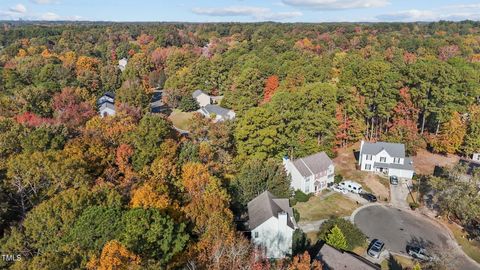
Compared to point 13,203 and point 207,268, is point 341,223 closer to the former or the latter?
point 207,268

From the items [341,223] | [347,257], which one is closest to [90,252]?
[347,257]

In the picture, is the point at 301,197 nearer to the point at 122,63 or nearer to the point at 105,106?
the point at 105,106

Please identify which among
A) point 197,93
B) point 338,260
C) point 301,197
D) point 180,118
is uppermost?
point 197,93

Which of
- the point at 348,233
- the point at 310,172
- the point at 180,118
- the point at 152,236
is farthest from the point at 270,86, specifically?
the point at 152,236

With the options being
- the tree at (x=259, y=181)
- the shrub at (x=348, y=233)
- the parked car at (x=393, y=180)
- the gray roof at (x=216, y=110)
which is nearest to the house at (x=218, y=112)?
the gray roof at (x=216, y=110)

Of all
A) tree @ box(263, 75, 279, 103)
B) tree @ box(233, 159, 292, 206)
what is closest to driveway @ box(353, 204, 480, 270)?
tree @ box(233, 159, 292, 206)

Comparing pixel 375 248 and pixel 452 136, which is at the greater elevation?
pixel 452 136

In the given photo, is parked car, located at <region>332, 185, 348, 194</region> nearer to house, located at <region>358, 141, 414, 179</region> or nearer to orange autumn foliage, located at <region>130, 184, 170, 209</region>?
house, located at <region>358, 141, 414, 179</region>
